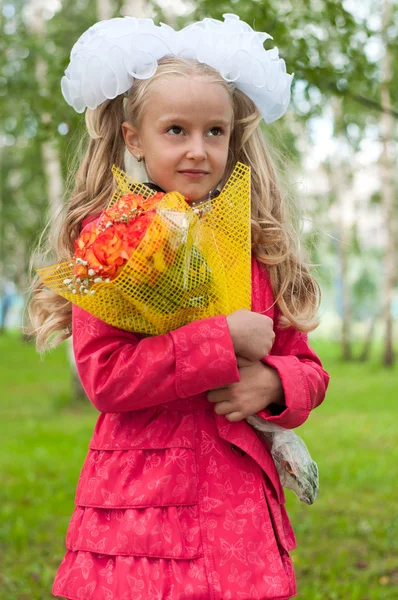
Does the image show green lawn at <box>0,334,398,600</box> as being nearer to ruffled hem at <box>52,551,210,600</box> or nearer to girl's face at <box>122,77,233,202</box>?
ruffled hem at <box>52,551,210,600</box>

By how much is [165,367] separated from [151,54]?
0.87m

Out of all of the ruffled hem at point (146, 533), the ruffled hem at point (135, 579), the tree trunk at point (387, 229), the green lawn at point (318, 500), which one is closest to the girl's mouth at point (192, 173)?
the ruffled hem at point (146, 533)

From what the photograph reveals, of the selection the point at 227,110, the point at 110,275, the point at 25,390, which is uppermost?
the point at 227,110

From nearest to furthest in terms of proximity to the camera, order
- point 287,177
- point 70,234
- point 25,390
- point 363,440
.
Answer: point 70,234 → point 287,177 → point 363,440 → point 25,390

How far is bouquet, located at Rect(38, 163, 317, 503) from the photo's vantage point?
6.34ft

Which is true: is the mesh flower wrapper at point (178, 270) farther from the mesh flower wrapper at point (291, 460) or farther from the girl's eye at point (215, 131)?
the mesh flower wrapper at point (291, 460)

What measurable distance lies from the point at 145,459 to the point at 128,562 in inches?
10.3

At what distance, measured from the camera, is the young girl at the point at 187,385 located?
206cm

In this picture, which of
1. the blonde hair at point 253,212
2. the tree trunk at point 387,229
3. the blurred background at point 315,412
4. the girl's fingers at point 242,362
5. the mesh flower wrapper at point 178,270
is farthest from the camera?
the tree trunk at point 387,229

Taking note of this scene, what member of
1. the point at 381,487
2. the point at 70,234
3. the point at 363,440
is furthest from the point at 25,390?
the point at 70,234

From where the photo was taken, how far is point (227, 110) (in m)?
2.25

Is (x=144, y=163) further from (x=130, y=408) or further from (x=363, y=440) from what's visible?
(x=363, y=440)

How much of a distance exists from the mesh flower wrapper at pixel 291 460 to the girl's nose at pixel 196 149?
2.35 ft

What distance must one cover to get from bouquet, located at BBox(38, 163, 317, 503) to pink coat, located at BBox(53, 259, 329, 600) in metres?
0.06
